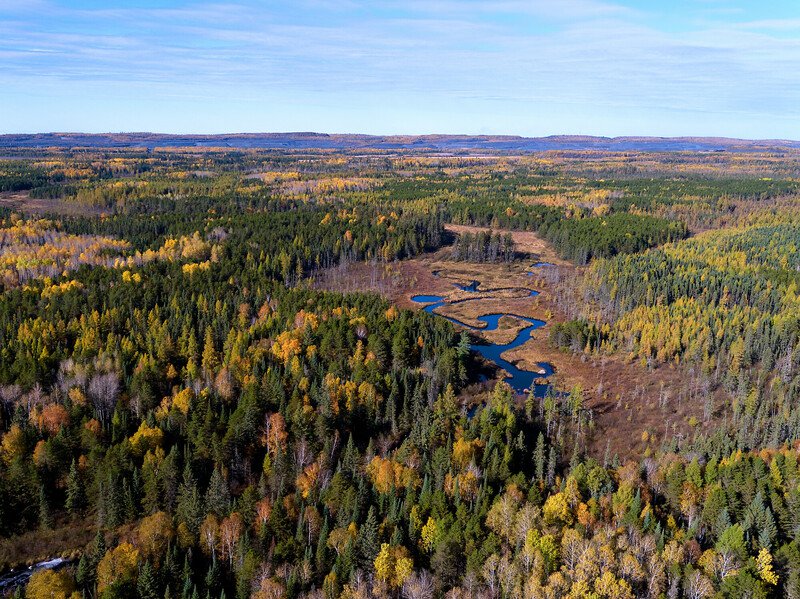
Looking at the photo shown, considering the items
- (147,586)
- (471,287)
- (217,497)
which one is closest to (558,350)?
(471,287)

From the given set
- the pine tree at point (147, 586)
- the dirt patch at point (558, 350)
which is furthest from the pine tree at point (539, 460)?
the pine tree at point (147, 586)

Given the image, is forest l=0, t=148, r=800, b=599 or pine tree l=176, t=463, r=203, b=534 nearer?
forest l=0, t=148, r=800, b=599

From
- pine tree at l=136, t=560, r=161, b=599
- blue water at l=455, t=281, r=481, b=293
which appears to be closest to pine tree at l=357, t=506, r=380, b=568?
pine tree at l=136, t=560, r=161, b=599

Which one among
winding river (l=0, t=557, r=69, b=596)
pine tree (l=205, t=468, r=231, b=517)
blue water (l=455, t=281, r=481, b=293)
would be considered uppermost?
pine tree (l=205, t=468, r=231, b=517)

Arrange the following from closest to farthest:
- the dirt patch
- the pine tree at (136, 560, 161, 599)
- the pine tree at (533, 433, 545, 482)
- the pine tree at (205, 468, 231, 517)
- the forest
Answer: the pine tree at (136, 560, 161, 599), the forest, the pine tree at (205, 468, 231, 517), the pine tree at (533, 433, 545, 482), the dirt patch

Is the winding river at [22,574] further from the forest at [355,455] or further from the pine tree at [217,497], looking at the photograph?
the pine tree at [217,497]

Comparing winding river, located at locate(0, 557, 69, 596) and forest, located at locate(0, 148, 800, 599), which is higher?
forest, located at locate(0, 148, 800, 599)

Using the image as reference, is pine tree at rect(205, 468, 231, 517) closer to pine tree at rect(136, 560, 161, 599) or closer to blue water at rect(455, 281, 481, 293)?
pine tree at rect(136, 560, 161, 599)

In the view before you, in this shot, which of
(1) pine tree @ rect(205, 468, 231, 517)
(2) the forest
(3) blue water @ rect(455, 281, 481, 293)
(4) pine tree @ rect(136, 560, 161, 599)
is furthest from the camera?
(3) blue water @ rect(455, 281, 481, 293)
